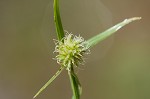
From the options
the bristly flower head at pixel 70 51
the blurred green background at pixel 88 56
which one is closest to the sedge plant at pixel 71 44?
the bristly flower head at pixel 70 51

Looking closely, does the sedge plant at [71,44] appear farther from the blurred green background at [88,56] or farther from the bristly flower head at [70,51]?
the blurred green background at [88,56]

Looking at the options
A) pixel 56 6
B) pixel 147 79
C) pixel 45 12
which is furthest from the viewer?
pixel 45 12

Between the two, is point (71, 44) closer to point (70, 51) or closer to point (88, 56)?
point (70, 51)

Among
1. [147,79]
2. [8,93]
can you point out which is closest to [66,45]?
[147,79]

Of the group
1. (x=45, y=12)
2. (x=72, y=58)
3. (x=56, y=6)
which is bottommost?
(x=72, y=58)

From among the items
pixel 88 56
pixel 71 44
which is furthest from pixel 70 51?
pixel 88 56

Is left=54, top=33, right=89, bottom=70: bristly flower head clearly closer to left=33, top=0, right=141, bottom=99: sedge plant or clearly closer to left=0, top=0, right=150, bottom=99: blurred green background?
left=33, top=0, right=141, bottom=99: sedge plant

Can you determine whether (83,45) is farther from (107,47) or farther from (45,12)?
(45,12)
